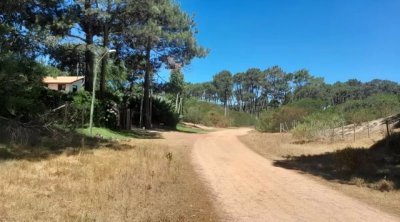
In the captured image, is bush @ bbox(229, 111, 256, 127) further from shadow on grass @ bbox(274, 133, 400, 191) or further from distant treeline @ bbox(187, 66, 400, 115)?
shadow on grass @ bbox(274, 133, 400, 191)

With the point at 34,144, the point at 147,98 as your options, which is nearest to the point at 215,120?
the point at 147,98

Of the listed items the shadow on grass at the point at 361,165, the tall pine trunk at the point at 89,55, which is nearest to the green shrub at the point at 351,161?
the shadow on grass at the point at 361,165

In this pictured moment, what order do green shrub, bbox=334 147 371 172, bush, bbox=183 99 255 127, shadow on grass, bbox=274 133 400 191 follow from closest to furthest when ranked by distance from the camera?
shadow on grass, bbox=274 133 400 191
green shrub, bbox=334 147 371 172
bush, bbox=183 99 255 127

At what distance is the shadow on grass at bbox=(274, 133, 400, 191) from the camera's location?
508 inches

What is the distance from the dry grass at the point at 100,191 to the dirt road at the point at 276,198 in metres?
0.53

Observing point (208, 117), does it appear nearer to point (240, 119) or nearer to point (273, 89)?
point (240, 119)

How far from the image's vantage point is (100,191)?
9.87 metres

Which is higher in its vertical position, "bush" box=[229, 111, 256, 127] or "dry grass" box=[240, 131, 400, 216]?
"bush" box=[229, 111, 256, 127]

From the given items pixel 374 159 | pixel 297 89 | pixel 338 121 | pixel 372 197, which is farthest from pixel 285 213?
pixel 297 89

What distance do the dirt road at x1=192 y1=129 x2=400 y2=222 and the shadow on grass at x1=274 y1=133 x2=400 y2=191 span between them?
1.15 metres

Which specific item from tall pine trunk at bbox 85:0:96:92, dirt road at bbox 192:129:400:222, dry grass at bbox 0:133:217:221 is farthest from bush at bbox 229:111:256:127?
dry grass at bbox 0:133:217:221

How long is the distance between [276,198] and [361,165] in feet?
19.0

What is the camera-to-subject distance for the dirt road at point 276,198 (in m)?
8.40

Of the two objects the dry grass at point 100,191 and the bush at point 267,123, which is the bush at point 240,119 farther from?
the dry grass at point 100,191
